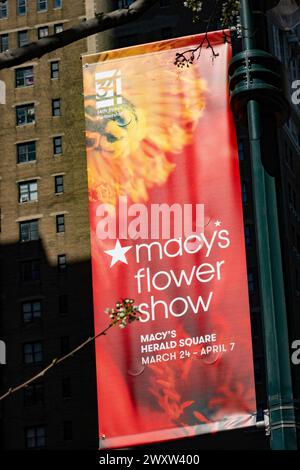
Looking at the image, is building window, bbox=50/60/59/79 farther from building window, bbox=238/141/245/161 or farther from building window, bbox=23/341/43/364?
building window, bbox=23/341/43/364

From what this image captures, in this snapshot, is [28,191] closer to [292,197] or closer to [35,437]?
[35,437]

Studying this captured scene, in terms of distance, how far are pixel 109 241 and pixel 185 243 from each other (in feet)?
A: 14.9

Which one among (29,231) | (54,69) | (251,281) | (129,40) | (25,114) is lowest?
(251,281)

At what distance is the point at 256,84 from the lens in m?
14.3

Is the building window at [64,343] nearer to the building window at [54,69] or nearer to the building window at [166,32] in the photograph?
the building window at [54,69]

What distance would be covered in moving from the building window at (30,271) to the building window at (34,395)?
931 cm

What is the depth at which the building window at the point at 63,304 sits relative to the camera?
98375 mm

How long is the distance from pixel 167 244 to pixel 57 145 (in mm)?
37298

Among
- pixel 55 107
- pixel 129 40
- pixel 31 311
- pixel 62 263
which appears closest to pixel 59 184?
pixel 62 263

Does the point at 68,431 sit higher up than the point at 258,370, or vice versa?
the point at 258,370

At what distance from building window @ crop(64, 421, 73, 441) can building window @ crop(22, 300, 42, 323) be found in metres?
9.70

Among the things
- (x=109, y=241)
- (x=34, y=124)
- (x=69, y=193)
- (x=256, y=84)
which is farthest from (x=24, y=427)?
(x=256, y=84)

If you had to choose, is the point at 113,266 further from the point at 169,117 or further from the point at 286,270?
the point at 286,270

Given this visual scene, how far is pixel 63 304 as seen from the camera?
9869 cm
